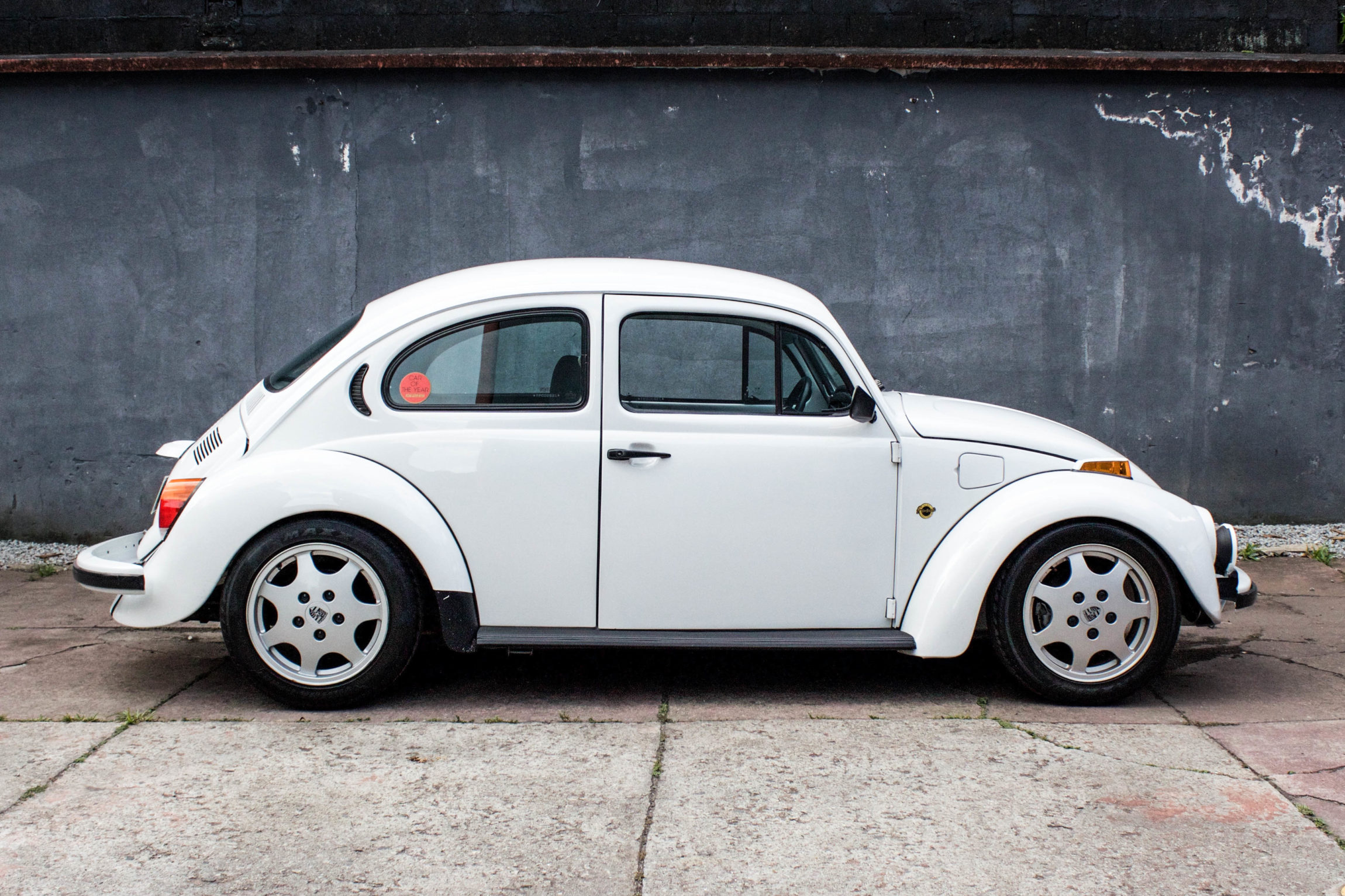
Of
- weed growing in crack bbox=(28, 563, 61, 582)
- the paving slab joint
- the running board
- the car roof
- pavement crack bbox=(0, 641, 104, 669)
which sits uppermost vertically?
the car roof

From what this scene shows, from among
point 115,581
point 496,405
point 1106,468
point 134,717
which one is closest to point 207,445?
point 115,581

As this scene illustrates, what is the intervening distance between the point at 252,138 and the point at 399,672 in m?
4.23

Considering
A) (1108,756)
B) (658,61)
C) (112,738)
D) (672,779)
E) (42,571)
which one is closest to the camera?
(672,779)

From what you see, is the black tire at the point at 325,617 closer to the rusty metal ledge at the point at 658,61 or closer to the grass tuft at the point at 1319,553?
the rusty metal ledge at the point at 658,61

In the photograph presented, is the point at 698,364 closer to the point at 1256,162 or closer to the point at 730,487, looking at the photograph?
the point at 730,487

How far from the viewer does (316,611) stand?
4246 mm

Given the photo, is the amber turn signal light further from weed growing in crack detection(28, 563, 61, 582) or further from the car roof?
weed growing in crack detection(28, 563, 61, 582)

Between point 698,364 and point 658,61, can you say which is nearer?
point 698,364

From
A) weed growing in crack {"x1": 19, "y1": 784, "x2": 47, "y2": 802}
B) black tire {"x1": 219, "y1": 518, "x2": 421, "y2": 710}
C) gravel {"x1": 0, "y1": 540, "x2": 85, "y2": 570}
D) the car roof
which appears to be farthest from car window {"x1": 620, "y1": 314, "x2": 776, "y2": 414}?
gravel {"x1": 0, "y1": 540, "x2": 85, "y2": 570}

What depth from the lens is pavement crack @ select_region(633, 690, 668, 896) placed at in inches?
121

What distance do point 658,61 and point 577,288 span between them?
314 centimetres

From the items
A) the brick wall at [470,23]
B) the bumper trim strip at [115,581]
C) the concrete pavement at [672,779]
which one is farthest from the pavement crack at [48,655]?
the brick wall at [470,23]

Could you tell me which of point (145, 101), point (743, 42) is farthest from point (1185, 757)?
point (145, 101)

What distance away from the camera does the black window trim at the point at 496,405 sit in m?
4.31
